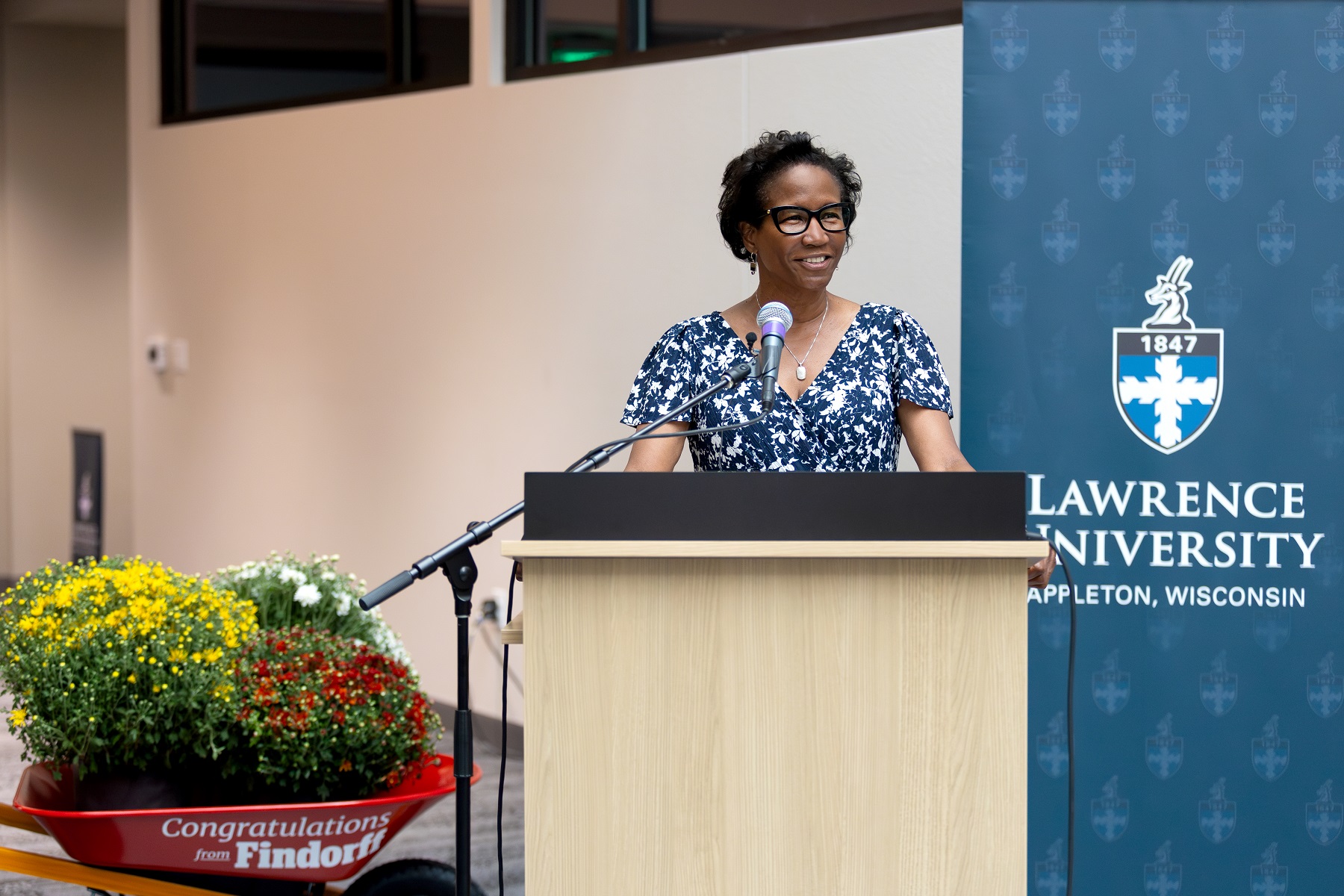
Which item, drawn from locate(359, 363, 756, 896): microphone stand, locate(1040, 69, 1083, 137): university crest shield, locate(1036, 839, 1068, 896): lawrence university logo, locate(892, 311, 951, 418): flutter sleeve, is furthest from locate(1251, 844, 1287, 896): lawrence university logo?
locate(359, 363, 756, 896): microphone stand

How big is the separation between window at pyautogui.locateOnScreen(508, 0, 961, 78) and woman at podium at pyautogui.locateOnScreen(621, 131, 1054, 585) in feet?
5.15

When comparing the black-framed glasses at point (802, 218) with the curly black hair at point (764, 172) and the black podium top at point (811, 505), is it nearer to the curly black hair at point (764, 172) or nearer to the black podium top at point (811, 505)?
the curly black hair at point (764, 172)

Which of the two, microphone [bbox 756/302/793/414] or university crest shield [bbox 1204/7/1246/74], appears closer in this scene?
microphone [bbox 756/302/793/414]

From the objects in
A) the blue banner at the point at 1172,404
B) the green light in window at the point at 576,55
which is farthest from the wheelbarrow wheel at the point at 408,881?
the green light in window at the point at 576,55

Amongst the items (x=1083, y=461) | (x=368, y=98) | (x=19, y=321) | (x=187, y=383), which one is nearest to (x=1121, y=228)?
(x=1083, y=461)

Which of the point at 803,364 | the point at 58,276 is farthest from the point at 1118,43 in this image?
the point at 58,276

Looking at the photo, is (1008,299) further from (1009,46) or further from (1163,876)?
(1163,876)

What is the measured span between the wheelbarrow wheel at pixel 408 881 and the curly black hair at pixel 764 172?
50.7 inches

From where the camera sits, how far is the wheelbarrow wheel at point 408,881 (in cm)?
251

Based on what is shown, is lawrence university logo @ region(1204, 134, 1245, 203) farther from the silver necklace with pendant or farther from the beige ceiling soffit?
the beige ceiling soffit

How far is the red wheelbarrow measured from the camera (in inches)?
88.3

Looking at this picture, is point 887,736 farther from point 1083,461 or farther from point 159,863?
point 1083,461

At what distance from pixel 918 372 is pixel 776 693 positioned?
33.9 inches

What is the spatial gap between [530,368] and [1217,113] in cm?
243
